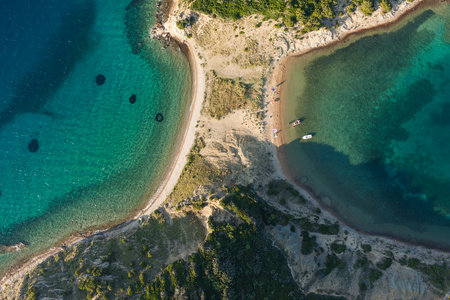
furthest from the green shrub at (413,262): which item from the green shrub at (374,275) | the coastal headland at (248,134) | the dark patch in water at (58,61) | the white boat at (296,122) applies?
the dark patch in water at (58,61)

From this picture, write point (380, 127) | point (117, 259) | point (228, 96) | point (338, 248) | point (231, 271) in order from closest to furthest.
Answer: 1. point (231, 271)
2. point (117, 259)
3. point (338, 248)
4. point (380, 127)
5. point (228, 96)

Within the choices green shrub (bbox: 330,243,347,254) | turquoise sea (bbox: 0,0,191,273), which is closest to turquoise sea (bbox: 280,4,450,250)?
green shrub (bbox: 330,243,347,254)

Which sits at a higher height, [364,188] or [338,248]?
[364,188]

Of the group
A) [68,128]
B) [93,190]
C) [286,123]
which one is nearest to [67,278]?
[93,190]

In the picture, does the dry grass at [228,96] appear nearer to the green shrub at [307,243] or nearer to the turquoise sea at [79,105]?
the turquoise sea at [79,105]

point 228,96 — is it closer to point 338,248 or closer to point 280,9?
point 280,9

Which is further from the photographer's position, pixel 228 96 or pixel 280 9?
pixel 228 96

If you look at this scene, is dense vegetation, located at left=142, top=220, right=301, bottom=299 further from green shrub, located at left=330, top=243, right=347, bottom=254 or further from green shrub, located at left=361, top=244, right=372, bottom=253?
A: green shrub, located at left=361, top=244, right=372, bottom=253

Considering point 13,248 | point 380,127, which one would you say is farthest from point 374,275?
point 13,248
